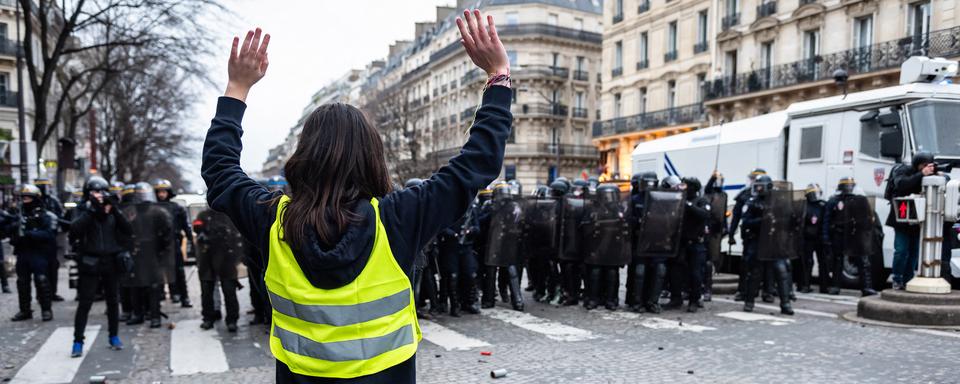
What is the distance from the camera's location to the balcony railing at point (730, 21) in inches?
1258

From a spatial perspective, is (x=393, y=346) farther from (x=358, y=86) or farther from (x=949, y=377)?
(x=358, y=86)

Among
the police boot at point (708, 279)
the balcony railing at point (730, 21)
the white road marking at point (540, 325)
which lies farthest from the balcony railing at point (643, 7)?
the white road marking at point (540, 325)

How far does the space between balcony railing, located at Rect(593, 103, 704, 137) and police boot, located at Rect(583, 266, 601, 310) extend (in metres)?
25.7

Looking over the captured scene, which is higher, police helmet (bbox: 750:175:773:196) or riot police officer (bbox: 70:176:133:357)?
police helmet (bbox: 750:175:773:196)

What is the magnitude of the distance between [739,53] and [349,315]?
3259 cm

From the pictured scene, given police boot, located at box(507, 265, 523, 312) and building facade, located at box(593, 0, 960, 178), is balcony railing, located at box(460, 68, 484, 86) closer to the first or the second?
building facade, located at box(593, 0, 960, 178)

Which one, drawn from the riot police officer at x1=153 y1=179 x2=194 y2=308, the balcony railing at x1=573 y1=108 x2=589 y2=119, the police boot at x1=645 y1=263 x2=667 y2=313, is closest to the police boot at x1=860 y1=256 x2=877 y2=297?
the police boot at x1=645 y1=263 x2=667 y2=313

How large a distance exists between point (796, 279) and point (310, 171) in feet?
37.6

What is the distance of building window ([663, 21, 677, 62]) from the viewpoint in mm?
36125

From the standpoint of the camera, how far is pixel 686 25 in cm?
3509

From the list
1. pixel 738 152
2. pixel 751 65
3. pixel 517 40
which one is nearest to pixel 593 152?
pixel 517 40

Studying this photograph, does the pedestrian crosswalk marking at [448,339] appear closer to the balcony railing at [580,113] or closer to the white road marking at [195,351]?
the white road marking at [195,351]

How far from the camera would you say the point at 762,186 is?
31.5 feet

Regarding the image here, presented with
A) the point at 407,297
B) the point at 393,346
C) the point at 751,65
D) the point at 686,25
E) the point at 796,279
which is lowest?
the point at 796,279
